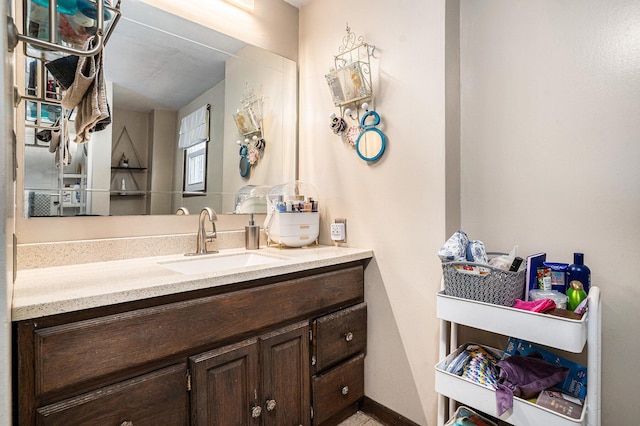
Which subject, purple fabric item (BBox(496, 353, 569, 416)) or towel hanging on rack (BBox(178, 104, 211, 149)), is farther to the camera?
towel hanging on rack (BBox(178, 104, 211, 149))

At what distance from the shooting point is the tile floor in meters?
1.65

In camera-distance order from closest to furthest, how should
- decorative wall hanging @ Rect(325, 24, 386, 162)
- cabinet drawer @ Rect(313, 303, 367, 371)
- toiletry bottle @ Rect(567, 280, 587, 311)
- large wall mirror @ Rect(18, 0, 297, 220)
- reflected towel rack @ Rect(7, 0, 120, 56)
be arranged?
reflected towel rack @ Rect(7, 0, 120, 56) < toiletry bottle @ Rect(567, 280, 587, 311) < large wall mirror @ Rect(18, 0, 297, 220) < cabinet drawer @ Rect(313, 303, 367, 371) < decorative wall hanging @ Rect(325, 24, 386, 162)

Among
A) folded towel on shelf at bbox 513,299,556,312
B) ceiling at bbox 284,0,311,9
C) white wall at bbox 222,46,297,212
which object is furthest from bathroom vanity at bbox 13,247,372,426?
ceiling at bbox 284,0,311,9

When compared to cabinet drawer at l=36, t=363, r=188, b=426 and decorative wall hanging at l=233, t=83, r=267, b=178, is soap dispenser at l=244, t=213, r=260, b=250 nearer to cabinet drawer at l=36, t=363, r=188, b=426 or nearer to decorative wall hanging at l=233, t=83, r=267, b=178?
decorative wall hanging at l=233, t=83, r=267, b=178

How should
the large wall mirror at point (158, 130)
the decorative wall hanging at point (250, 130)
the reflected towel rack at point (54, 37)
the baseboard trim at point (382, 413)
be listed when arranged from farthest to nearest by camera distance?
the decorative wall hanging at point (250, 130)
the baseboard trim at point (382, 413)
the large wall mirror at point (158, 130)
the reflected towel rack at point (54, 37)

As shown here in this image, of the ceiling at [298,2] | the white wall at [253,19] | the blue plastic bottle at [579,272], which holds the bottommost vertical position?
the blue plastic bottle at [579,272]

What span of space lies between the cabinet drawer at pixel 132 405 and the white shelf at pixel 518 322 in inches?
38.9

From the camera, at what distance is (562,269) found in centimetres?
117

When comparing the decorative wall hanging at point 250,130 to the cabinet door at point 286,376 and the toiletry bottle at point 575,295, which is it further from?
the toiletry bottle at point 575,295

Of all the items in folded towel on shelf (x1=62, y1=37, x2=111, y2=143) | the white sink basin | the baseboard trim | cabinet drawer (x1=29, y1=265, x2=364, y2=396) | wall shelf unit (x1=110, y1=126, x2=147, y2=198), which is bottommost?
the baseboard trim

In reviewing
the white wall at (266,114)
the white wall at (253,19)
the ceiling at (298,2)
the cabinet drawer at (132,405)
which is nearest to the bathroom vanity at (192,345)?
the cabinet drawer at (132,405)

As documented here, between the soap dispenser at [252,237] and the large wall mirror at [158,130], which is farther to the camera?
the soap dispenser at [252,237]

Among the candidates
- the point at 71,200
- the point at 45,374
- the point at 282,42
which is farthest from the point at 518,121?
the point at 71,200

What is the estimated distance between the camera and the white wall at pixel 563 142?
3.80 ft
